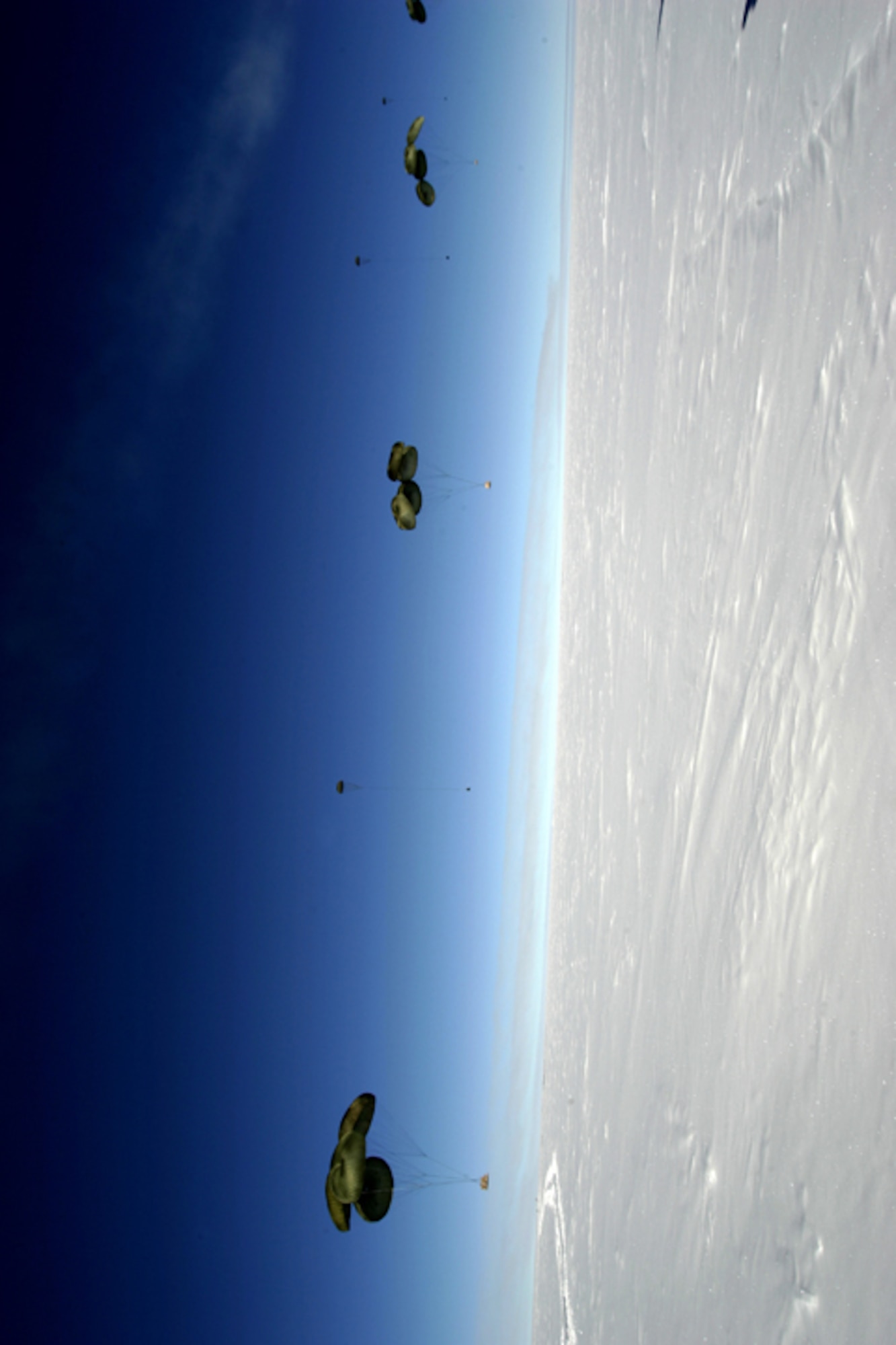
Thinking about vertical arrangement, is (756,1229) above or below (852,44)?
below

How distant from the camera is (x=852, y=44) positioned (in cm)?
77

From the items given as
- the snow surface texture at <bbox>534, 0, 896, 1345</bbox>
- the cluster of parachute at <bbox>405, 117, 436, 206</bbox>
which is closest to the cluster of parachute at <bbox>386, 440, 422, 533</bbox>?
the cluster of parachute at <bbox>405, 117, 436, 206</bbox>

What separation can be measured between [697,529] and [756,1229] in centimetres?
93

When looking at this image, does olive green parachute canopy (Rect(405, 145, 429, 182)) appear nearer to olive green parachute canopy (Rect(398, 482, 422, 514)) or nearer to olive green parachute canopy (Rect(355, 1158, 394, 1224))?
olive green parachute canopy (Rect(398, 482, 422, 514))

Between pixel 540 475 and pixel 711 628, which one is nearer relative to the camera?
pixel 711 628

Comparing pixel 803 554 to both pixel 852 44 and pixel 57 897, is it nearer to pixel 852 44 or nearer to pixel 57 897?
pixel 852 44

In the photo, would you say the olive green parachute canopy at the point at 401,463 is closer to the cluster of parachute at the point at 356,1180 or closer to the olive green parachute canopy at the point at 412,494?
the olive green parachute canopy at the point at 412,494

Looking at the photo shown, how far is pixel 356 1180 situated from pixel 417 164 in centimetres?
481

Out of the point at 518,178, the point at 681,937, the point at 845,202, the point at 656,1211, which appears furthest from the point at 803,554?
the point at 518,178

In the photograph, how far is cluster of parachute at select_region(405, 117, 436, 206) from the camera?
4359mm

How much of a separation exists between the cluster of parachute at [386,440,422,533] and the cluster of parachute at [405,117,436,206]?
141 centimetres

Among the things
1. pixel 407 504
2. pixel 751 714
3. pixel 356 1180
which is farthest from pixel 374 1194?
pixel 407 504

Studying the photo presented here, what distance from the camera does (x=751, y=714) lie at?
3.26ft

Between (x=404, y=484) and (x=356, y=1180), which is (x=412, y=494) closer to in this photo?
(x=404, y=484)
